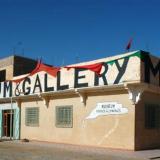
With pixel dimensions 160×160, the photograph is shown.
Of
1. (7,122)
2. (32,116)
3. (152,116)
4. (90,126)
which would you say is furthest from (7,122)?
(152,116)

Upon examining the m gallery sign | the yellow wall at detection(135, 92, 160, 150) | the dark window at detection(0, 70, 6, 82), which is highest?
the dark window at detection(0, 70, 6, 82)

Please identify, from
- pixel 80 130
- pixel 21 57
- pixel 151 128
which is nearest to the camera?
pixel 151 128

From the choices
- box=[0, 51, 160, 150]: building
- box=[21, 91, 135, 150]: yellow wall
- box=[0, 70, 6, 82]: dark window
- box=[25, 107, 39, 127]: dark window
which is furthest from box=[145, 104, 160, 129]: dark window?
box=[0, 70, 6, 82]: dark window

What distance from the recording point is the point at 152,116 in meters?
20.6

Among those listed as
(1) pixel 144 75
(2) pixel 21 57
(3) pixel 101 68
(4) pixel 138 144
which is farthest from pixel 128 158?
(2) pixel 21 57

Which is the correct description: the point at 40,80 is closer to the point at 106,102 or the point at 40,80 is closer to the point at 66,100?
the point at 66,100

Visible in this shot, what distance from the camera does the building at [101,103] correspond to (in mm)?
19172

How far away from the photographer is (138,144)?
19188 mm

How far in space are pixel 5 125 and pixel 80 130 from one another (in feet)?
30.5

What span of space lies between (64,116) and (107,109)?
371 centimetres

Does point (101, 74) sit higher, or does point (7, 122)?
point (101, 74)

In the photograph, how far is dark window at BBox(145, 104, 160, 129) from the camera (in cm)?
2011

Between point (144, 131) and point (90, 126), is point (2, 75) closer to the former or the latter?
point (90, 126)

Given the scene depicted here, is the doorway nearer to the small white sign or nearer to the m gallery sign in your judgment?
the m gallery sign
